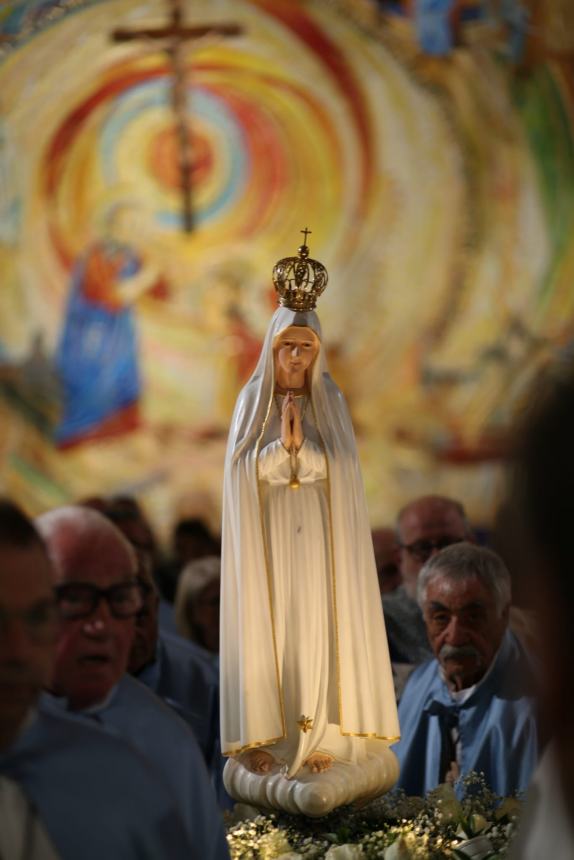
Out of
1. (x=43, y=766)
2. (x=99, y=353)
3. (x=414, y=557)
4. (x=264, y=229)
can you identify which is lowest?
(x=43, y=766)

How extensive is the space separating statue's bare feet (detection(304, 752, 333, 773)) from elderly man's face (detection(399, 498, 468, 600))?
2.27 m

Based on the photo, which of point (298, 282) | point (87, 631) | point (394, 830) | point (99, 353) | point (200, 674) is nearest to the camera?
point (87, 631)

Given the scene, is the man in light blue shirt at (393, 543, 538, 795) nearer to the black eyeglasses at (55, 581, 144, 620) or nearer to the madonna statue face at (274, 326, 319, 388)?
the madonna statue face at (274, 326, 319, 388)

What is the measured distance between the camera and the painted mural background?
15.6m

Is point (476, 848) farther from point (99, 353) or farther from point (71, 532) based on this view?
point (99, 353)

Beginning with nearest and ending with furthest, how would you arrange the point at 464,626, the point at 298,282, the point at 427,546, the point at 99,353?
1. the point at 298,282
2. the point at 464,626
3. the point at 427,546
4. the point at 99,353

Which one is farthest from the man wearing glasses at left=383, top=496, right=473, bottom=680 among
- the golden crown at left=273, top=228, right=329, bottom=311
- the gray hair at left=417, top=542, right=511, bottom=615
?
the golden crown at left=273, top=228, right=329, bottom=311

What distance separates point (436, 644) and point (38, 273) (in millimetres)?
10790

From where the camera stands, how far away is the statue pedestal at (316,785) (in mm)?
5371

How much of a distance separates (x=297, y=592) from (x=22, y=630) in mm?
3054

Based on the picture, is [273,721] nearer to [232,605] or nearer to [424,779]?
[232,605]

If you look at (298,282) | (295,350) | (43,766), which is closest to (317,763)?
(295,350)

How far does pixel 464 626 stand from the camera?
20.6 ft

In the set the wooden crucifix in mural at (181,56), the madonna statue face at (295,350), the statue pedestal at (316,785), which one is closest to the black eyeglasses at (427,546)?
the statue pedestal at (316,785)
